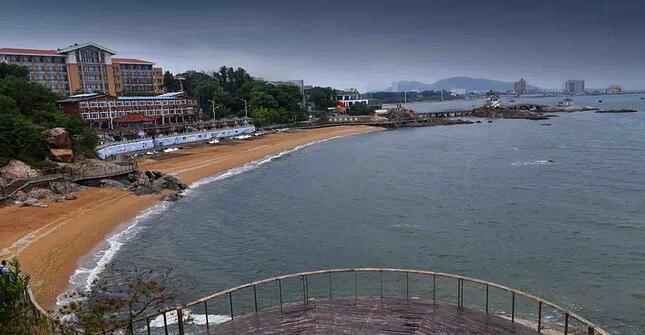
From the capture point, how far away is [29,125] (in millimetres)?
50406

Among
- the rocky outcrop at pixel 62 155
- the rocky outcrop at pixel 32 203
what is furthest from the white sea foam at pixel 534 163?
the rocky outcrop at pixel 32 203

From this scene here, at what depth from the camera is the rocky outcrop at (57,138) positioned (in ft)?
171

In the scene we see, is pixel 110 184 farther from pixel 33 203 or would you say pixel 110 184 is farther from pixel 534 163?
pixel 534 163

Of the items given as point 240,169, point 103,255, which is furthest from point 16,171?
point 240,169

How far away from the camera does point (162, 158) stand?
70.7 meters

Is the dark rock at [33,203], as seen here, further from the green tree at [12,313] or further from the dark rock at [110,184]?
the green tree at [12,313]

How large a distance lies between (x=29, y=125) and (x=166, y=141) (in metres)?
31.7

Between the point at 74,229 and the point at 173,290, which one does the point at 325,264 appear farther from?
the point at 74,229

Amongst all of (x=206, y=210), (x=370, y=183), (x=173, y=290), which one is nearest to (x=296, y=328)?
(x=173, y=290)

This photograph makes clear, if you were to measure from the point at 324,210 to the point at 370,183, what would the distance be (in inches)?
542

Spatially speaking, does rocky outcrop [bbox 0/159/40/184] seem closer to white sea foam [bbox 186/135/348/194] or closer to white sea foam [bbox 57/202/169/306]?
white sea foam [bbox 57/202/169/306]

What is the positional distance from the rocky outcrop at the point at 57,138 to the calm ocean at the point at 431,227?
15245mm

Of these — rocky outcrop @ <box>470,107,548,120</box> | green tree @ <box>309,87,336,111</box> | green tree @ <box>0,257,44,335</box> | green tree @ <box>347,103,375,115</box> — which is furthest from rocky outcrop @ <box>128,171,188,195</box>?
rocky outcrop @ <box>470,107,548,120</box>

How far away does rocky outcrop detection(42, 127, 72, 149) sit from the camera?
5212 centimetres
